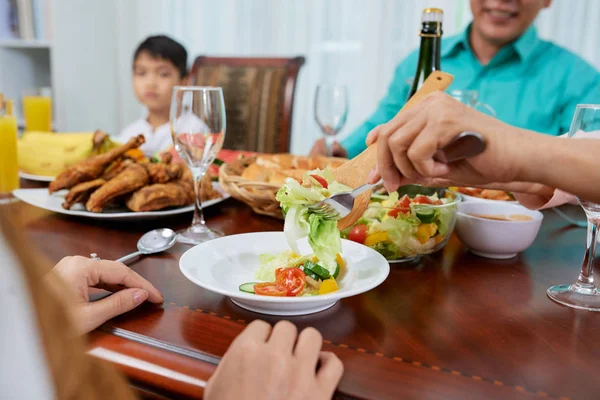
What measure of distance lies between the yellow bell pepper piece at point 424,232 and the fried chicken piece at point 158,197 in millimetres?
542

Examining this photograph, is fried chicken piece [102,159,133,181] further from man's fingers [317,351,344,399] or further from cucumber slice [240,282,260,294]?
man's fingers [317,351,344,399]

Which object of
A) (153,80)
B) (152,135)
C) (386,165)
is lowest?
(152,135)

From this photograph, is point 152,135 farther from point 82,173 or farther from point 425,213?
point 425,213

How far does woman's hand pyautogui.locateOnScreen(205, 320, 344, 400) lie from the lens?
541 millimetres

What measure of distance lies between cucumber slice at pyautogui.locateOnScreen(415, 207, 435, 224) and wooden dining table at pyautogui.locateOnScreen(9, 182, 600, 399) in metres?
0.09

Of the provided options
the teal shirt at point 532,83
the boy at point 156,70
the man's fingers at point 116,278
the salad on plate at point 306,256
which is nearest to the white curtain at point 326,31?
the teal shirt at point 532,83

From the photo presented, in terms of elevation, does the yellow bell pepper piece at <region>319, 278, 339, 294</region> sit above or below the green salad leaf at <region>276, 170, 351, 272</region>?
below

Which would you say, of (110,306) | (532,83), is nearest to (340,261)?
(110,306)

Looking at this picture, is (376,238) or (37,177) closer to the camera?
(376,238)

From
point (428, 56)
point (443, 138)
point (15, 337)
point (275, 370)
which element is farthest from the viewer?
point (428, 56)

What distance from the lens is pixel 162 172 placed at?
119 centimetres

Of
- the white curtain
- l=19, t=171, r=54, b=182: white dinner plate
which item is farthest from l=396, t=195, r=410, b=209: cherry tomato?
the white curtain

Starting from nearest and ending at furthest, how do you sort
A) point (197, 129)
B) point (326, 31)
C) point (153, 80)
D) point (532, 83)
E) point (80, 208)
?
point (197, 129) < point (80, 208) < point (532, 83) < point (153, 80) < point (326, 31)

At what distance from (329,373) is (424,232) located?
16.6 inches
